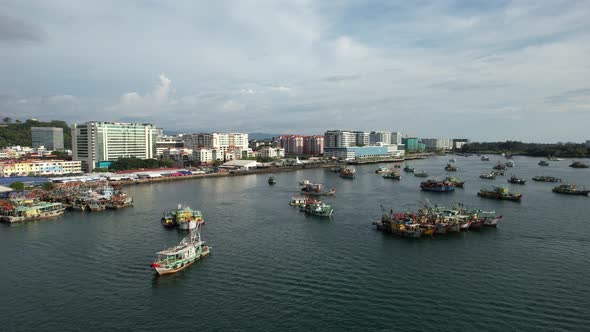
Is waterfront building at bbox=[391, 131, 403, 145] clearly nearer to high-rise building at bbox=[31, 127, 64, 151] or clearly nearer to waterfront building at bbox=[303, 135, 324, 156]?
waterfront building at bbox=[303, 135, 324, 156]

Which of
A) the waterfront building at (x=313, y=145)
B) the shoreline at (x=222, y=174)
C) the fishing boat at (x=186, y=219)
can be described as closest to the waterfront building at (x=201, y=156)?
the shoreline at (x=222, y=174)

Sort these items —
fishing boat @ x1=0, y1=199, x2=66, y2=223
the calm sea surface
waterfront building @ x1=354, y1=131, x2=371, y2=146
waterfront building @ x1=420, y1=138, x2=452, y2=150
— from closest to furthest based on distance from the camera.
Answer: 1. the calm sea surface
2. fishing boat @ x1=0, y1=199, x2=66, y2=223
3. waterfront building @ x1=354, y1=131, x2=371, y2=146
4. waterfront building @ x1=420, y1=138, x2=452, y2=150

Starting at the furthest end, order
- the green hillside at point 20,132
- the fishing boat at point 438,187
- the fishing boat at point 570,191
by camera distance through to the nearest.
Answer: the green hillside at point 20,132 → the fishing boat at point 438,187 → the fishing boat at point 570,191

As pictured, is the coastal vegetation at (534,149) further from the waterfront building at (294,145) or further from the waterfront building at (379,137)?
the waterfront building at (294,145)

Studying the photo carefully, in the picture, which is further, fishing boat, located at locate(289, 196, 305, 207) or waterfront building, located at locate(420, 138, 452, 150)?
waterfront building, located at locate(420, 138, 452, 150)

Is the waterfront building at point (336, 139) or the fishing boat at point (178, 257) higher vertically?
the waterfront building at point (336, 139)

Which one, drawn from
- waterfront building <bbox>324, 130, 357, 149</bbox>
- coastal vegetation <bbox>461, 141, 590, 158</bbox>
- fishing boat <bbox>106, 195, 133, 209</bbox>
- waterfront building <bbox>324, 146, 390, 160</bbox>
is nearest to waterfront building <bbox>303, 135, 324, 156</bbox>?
waterfront building <bbox>324, 130, 357, 149</bbox>

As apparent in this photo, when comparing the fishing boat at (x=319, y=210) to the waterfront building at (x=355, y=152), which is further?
the waterfront building at (x=355, y=152)
